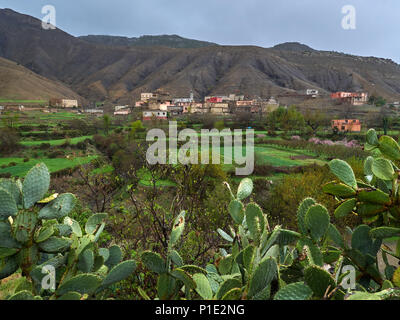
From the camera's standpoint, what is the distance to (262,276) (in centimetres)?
64

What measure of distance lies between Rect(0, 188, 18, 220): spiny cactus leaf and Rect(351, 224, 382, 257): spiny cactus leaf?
3.67 ft

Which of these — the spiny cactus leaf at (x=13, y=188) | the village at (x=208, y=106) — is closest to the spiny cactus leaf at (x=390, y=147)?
the spiny cactus leaf at (x=13, y=188)

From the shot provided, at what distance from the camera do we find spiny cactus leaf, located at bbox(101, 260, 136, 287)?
32.3 inches

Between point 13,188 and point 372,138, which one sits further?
point 372,138

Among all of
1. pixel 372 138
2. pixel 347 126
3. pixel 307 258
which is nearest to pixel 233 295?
pixel 307 258

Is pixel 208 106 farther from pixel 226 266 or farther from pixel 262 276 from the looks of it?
pixel 262 276

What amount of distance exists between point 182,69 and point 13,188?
3080 inches

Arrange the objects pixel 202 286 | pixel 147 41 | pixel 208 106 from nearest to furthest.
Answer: pixel 202 286, pixel 208 106, pixel 147 41

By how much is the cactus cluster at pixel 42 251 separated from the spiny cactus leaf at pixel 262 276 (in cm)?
42

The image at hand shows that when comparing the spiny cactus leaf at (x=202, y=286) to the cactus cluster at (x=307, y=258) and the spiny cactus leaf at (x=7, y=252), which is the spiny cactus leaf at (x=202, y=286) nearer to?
the cactus cluster at (x=307, y=258)

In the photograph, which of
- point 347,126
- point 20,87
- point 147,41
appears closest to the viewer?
point 347,126
